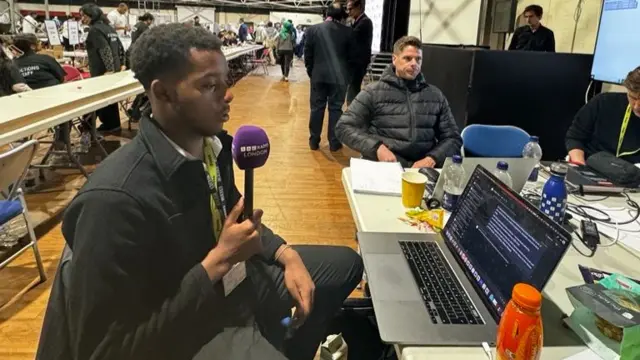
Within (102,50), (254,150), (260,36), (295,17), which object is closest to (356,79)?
(102,50)

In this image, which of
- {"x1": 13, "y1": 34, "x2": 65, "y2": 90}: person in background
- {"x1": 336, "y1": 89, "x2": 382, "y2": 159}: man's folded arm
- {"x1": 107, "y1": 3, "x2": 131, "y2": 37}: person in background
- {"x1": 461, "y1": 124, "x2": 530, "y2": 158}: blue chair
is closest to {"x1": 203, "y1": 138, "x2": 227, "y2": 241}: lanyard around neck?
{"x1": 336, "y1": 89, "x2": 382, "y2": 159}: man's folded arm

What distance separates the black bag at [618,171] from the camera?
186 centimetres

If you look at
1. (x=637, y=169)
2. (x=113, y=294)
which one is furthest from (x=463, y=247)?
(x=637, y=169)

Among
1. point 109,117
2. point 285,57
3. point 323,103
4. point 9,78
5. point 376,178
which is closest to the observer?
point 376,178

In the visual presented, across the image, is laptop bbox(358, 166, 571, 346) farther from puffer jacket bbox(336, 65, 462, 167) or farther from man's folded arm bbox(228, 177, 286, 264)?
puffer jacket bbox(336, 65, 462, 167)

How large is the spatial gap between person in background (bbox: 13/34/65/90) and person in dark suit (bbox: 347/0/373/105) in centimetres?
315

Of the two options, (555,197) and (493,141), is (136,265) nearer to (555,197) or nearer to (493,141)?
(555,197)

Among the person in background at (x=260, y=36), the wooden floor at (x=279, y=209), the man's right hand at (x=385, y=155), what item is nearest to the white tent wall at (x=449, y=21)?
the wooden floor at (x=279, y=209)

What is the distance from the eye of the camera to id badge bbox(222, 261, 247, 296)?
117cm

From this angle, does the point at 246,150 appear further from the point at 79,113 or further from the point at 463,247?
the point at 79,113

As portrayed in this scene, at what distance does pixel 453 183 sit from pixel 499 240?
53cm

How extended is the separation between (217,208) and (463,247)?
0.66 meters

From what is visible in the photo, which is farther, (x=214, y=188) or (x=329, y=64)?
(x=329, y=64)

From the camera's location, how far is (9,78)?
399 centimetres
